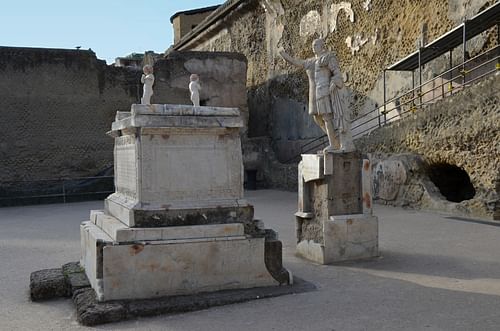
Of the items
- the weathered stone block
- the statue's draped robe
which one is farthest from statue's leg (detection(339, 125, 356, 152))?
the weathered stone block

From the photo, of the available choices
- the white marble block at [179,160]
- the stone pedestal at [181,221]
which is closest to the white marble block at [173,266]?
the stone pedestal at [181,221]

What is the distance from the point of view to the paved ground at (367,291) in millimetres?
3656

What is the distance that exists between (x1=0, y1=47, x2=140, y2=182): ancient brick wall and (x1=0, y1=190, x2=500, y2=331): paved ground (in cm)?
702

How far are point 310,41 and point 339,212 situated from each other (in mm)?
12937

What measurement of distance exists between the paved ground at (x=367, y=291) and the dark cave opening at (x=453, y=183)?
2.68m

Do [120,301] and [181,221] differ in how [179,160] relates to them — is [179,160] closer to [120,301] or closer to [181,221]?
[181,221]

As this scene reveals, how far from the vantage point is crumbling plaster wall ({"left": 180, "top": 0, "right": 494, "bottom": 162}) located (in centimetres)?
1313

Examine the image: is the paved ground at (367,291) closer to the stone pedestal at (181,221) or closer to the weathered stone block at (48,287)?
the weathered stone block at (48,287)

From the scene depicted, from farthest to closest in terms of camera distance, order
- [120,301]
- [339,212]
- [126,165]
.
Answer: [339,212]
[126,165]
[120,301]

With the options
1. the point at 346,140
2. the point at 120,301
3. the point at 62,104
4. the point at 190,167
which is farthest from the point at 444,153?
the point at 62,104

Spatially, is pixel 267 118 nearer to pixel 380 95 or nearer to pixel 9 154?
pixel 380 95

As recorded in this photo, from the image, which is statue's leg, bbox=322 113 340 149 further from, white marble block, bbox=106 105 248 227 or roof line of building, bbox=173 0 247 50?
roof line of building, bbox=173 0 247 50

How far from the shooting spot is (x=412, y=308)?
391 cm

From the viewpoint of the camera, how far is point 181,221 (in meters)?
4.42
